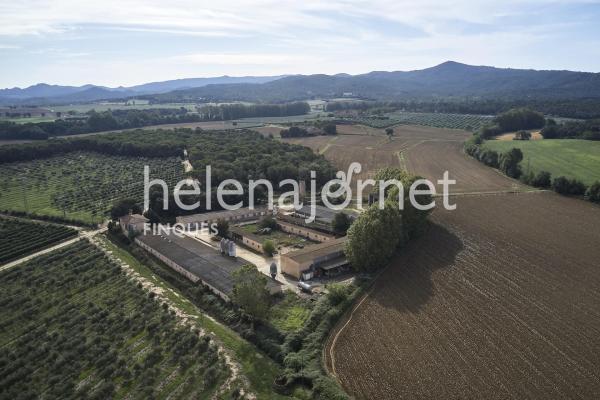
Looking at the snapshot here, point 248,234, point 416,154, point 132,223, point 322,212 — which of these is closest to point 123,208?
point 132,223

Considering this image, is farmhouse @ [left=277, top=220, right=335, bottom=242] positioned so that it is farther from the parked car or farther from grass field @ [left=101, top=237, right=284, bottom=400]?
grass field @ [left=101, top=237, right=284, bottom=400]

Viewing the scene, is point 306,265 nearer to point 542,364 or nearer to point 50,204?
point 542,364

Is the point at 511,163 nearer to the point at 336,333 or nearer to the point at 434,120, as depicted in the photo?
the point at 336,333

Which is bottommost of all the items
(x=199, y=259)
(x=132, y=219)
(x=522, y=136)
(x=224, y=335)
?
(x=224, y=335)

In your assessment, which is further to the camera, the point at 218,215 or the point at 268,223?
the point at 218,215

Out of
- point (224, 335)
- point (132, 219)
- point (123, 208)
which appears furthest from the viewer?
point (123, 208)

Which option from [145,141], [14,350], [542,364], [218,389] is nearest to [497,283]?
[542,364]

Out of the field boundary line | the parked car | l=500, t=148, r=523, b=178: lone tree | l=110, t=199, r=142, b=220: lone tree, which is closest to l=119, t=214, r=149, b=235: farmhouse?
l=110, t=199, r=142, b=220: lone tree
